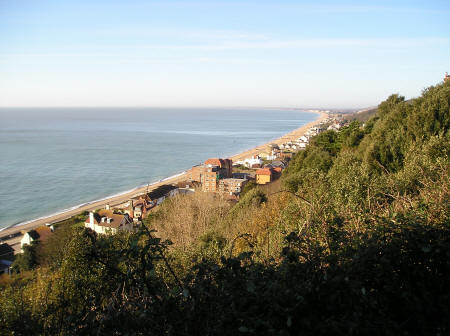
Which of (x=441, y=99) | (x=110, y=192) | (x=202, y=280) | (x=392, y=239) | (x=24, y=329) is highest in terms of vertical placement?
(x=441, y=99)

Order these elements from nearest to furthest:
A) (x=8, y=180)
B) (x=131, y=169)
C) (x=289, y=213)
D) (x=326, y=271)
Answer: (x=326, y=271), (x=289, y=213), (x=8, y=180), (x=131, y=169)

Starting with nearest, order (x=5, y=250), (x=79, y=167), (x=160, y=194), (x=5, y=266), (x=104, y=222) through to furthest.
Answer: (x=5, y=266), (x=5, y=250), (x=104, y=222), (x=160, y=194), (x=79, y=167)

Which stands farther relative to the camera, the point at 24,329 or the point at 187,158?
the point at 187,158

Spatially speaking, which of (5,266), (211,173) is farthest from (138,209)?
(211,173)

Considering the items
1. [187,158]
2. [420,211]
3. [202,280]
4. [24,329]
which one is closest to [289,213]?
[420,211]

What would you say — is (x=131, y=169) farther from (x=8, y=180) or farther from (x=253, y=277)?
(x=253, y=277)

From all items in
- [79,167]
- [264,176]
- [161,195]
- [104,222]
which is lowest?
[161,195]

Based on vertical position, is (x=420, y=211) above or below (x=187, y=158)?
above

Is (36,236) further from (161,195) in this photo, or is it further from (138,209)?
(161,195)

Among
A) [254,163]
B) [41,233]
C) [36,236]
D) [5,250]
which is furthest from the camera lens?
[254,163]
